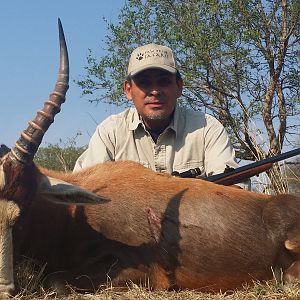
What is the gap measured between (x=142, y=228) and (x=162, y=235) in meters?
0.16

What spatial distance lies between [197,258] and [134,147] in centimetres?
201

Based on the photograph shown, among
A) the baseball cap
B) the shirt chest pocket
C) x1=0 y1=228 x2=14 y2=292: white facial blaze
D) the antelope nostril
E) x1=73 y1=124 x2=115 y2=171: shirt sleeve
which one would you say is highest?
the baseball cap

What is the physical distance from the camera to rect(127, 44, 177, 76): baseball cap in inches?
237

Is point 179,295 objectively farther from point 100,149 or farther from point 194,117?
point 194,117

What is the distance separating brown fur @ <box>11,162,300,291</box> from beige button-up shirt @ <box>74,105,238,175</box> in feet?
4.01

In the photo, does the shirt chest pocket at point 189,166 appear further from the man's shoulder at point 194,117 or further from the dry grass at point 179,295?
the dry grass at point 179,295

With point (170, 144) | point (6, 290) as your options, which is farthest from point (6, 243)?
point (170, 144)

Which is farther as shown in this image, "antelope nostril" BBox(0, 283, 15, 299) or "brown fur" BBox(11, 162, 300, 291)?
"brown fur" BBox(11, 162, 300, 291)

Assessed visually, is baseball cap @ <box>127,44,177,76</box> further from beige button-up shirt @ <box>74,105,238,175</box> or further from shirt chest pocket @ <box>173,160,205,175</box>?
shirt chest pocket @ <box>173,160,205,175</box>

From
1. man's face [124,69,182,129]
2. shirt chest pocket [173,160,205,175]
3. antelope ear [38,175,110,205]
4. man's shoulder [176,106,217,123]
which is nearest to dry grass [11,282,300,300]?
antelope ear [38,175,110,205]

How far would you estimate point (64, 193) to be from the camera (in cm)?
436

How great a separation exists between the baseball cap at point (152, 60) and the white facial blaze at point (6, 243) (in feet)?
8.10

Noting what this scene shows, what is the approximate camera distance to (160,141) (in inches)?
248

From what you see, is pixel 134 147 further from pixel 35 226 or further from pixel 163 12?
pixel 163 12
